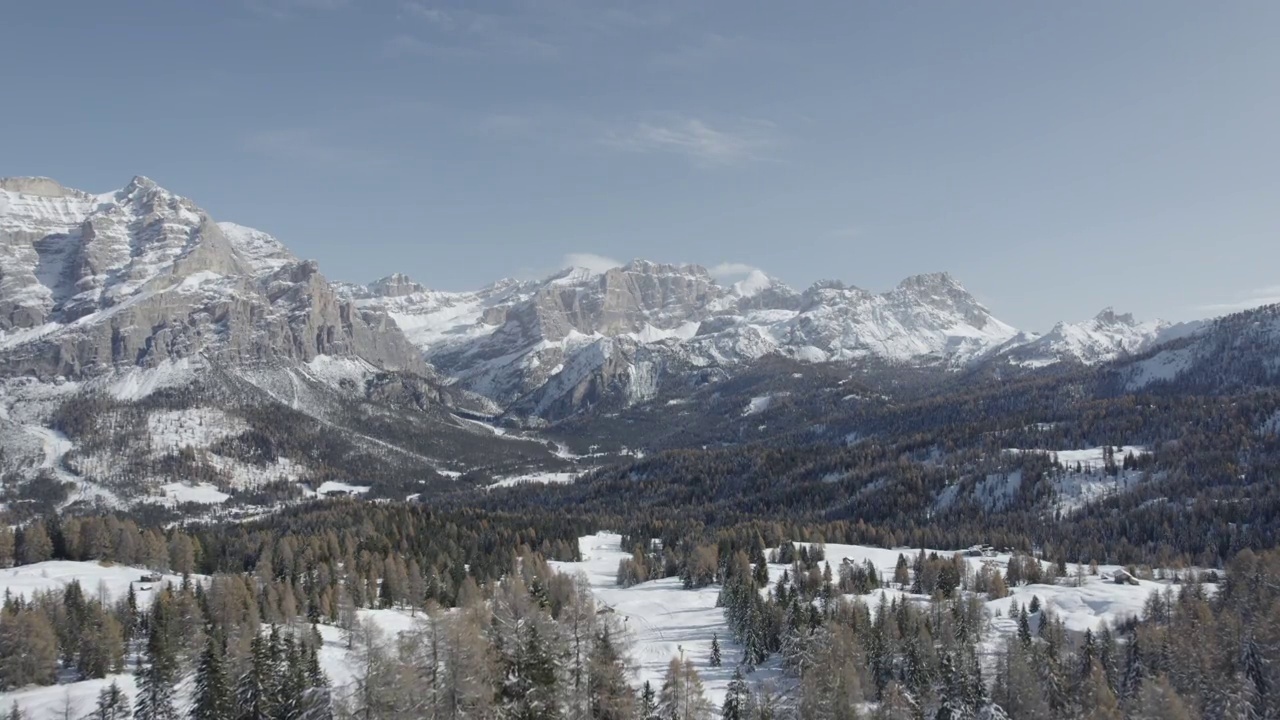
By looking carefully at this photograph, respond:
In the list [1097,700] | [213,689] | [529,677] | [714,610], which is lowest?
[714,610]

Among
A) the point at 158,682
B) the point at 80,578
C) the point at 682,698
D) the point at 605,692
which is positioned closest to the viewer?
the point at 605,692

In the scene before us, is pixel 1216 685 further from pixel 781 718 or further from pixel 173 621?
pixel 173 621

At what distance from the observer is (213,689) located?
248 feet

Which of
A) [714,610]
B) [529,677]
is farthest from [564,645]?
[714,610]

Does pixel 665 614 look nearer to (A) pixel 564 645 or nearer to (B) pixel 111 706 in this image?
(B) pixel 111 706

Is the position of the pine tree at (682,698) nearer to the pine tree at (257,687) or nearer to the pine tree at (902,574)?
the pine tree at (257,687)

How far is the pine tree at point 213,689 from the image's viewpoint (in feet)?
245

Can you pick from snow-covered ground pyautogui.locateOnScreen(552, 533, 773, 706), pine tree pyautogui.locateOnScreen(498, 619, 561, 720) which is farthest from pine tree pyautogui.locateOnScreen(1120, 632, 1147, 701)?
pine tree pyautogui.locateOnScreen(498, 619, 561, 720)

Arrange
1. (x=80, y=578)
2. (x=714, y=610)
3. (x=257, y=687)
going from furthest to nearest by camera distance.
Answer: (x=714, y=610) < (x=80, y=578) < (x=257, y=687)

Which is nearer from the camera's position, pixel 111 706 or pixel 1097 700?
pixel 1097 700

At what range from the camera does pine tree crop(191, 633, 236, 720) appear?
74.8 m

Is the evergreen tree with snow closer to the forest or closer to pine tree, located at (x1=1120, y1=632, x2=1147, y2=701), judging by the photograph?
the forest

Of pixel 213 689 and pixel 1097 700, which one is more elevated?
pixel 213 689

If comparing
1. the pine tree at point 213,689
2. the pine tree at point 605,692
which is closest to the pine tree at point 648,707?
the pine tree at point 605,692
